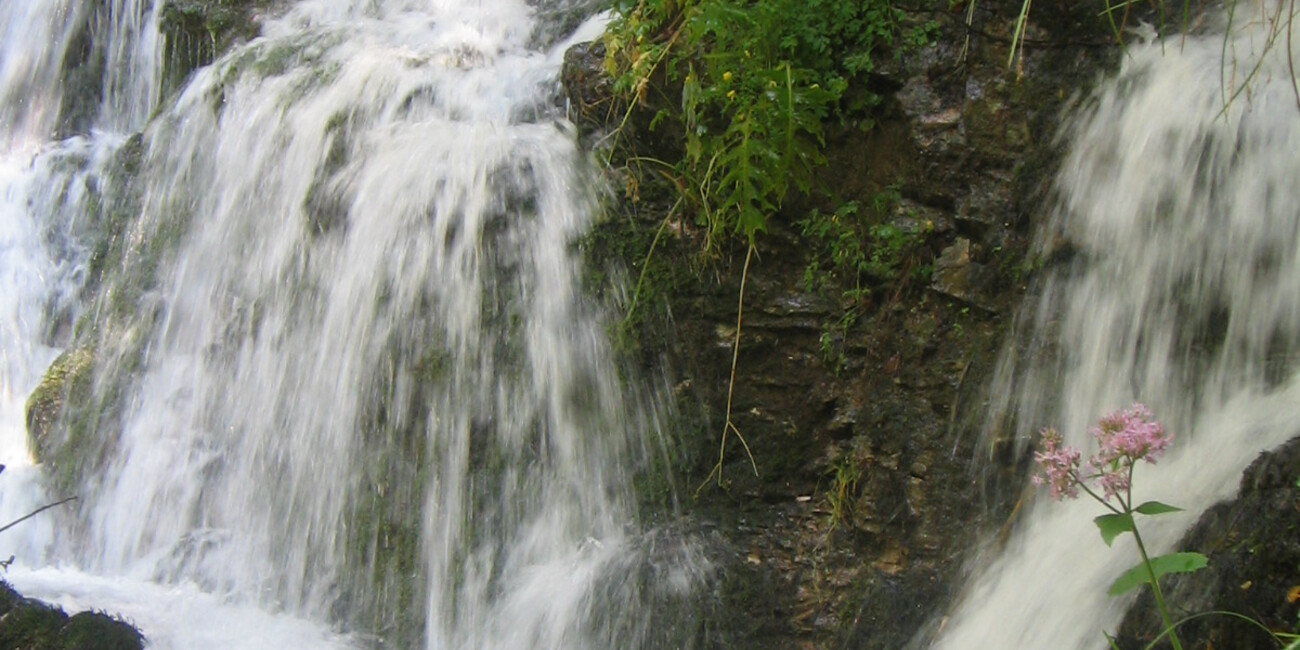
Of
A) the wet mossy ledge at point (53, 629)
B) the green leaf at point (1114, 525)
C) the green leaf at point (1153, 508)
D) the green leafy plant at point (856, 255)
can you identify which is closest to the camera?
the green leaf at point (1114, 525)

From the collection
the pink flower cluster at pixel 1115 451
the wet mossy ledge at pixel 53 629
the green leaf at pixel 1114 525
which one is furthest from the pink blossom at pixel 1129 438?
the wet mossy ledge at pixel 53 629

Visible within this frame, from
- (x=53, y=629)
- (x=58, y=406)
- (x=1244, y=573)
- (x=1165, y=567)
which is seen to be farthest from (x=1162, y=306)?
(x=58, y=406)

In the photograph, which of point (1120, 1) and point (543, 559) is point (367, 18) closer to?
point (543, 559)

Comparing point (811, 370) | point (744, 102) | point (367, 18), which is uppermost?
point (367, 18)

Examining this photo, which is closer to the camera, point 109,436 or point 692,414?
point 692,414

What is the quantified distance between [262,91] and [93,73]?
92.1 inches

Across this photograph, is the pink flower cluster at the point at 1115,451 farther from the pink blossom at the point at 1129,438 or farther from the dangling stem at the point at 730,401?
the dangling stem at the point at 730,401

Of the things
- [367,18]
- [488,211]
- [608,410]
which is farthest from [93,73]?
[608,410]

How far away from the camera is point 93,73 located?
691cm

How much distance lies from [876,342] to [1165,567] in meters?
1.44

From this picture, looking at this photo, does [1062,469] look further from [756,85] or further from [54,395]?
[54,395]

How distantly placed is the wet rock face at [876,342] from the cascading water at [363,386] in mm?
266

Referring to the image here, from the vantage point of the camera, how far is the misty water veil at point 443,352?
3027 millimetres

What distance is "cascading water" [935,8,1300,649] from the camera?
2.79 meters
